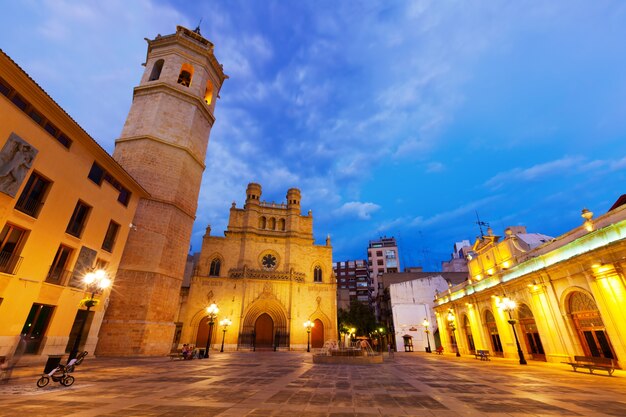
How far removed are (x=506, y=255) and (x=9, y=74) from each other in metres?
29.3

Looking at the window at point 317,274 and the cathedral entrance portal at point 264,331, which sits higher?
the window at point 317,274

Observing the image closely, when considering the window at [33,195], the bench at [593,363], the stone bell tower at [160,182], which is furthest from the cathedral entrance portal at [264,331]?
the bench at [593,363]

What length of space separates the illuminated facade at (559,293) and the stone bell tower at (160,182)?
890 inches

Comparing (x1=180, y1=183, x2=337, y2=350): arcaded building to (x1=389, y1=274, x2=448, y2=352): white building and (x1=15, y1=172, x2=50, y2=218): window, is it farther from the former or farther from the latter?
(x1=15, y1=172, x2=50, y2=218): window

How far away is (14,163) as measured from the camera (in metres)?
11.3

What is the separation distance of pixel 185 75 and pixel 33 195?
19.0 m

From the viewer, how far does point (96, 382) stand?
335 inches

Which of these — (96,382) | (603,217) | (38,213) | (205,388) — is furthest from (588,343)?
(38,213)

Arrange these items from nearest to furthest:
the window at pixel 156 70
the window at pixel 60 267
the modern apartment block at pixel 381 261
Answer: the window at pixel 60 267 < the window at pixel 156 70 < the modern apartment block at pixel 381 261

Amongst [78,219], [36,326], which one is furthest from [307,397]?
[78,219]

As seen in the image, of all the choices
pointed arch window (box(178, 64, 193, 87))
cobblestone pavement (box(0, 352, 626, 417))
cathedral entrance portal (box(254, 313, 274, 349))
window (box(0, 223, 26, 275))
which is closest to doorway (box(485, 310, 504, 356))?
cobblestone pavement (box(0, 352, 626, 417))

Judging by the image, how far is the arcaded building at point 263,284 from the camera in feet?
103

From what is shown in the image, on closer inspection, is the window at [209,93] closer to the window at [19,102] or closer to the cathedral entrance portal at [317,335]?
the window at [19,102]

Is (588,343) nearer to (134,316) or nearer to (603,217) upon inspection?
(603,217)
